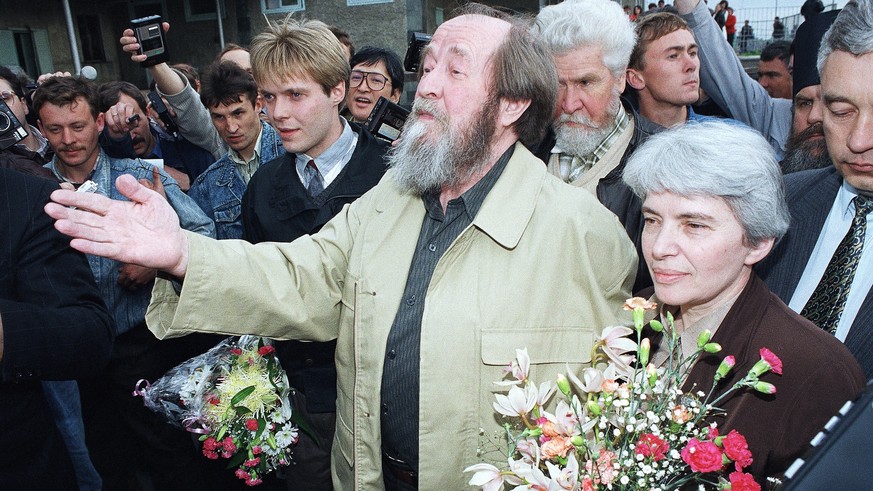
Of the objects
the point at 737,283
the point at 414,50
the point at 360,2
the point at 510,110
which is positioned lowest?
the point at 737,283

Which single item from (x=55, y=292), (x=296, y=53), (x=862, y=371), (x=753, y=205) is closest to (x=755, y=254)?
(x=753, y=205)

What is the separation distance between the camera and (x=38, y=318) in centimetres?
176

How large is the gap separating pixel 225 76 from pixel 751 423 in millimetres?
3537

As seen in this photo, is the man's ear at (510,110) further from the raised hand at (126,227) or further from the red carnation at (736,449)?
the red carnation at (736,449)

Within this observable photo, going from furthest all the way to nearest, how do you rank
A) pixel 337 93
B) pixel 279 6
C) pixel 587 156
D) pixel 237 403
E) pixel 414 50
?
pixel 279 6 < pixel 414 50 < pixel 337 93 < pixel 587 156 < pixel 237 403

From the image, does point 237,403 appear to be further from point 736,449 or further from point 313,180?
point 736,449

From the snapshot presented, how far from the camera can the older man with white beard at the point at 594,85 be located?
2535 mm

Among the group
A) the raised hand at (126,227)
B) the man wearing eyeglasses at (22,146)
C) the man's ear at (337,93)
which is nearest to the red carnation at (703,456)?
the raised hand at (126,227)

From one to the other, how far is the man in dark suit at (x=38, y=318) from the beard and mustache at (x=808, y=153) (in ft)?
9.61

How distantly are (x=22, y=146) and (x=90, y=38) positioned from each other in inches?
661

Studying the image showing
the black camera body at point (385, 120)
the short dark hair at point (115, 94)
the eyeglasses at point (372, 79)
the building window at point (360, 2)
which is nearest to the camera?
the black camera body at point (385, 120)

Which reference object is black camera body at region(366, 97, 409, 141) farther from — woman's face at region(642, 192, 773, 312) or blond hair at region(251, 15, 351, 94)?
woman's face at region(642, 192, 773, 312)

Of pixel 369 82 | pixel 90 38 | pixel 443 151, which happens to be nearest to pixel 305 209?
pixel 443 151

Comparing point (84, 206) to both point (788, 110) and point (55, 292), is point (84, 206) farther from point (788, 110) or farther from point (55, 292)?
point (788, 110)
